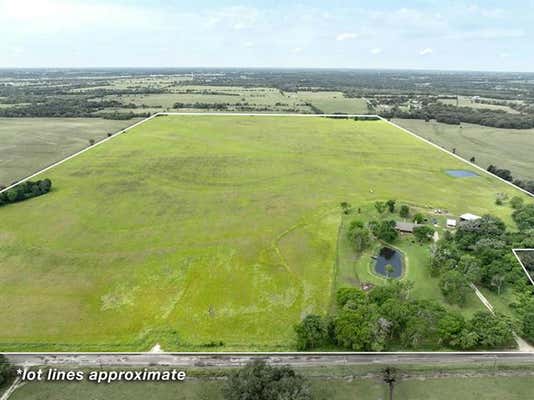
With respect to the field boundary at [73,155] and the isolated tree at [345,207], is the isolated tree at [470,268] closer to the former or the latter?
the isolated tree at [345,207]

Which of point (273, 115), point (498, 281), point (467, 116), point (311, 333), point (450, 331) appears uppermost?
point (467, 116)

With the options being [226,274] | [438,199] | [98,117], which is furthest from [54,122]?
[438,199]

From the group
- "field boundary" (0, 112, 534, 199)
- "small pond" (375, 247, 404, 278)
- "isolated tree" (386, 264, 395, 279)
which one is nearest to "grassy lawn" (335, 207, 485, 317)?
"small pond" (375, 247, 404, 278)

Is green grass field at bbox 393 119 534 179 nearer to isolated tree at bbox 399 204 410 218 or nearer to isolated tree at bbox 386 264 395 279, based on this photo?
isolated tree at bbox 399 204 410 218

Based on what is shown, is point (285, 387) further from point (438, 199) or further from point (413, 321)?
point (438, 199)

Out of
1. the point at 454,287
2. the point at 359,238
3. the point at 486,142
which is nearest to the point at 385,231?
the point at 359,238

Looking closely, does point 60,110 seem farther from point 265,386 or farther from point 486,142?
point 486,142
